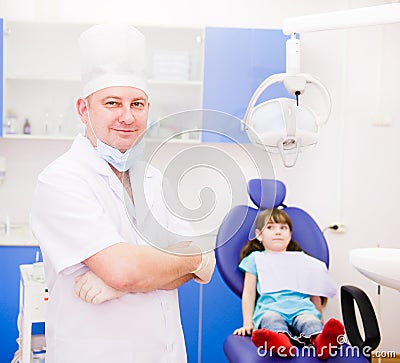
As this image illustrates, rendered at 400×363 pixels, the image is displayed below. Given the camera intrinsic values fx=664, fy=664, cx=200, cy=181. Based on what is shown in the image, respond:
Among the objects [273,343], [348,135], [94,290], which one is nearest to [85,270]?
[94,290]

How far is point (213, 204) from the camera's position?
1158 millimetres

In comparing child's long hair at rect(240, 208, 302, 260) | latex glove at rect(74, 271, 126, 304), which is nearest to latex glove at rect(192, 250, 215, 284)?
latex glove at rect(74, 271, 126, 304)

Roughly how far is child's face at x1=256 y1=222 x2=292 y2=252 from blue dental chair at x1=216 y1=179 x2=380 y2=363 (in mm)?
76

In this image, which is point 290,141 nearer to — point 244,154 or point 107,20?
point 244,154

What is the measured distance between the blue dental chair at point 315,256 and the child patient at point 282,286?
45mm

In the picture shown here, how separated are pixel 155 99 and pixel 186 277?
2137mm

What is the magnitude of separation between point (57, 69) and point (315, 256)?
162cm

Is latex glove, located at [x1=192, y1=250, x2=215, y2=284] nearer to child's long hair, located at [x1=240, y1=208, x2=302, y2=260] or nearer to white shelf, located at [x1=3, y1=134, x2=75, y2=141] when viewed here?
child's long hair, located at [x1=240, y1=208, x2=302, y2=260]

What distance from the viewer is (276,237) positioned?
280 cm

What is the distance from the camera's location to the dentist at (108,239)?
4.28 feet

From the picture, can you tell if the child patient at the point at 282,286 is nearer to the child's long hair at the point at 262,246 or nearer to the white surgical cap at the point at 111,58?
the child's long hair at the point at 262,246

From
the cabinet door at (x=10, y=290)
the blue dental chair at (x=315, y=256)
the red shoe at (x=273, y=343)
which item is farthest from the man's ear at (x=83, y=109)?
the cabinet door at (x=10, y=290)

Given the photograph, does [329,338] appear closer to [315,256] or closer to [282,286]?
[282,286]

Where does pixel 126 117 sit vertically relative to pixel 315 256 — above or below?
above
